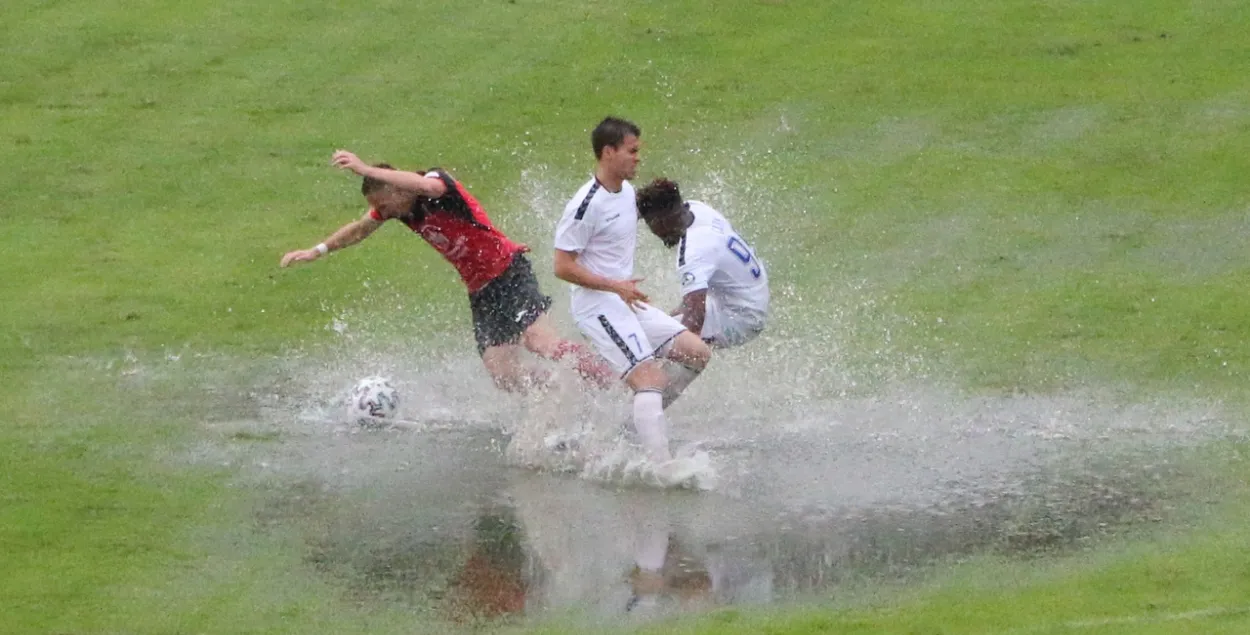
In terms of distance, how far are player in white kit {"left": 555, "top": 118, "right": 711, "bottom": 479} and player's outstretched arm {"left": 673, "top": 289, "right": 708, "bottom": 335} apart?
17cm

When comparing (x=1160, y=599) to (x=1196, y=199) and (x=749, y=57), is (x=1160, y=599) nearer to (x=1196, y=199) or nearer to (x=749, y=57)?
(x=1196, y=199)

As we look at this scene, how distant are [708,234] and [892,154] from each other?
656 centimetres

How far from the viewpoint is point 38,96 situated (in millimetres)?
19031

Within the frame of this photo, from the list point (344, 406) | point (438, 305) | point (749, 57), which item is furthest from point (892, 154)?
point (344, 406)

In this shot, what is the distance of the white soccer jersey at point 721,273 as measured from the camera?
37.3ft

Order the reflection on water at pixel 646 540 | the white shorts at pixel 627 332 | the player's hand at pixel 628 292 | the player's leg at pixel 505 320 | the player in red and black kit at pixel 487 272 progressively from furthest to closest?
1. the player's leg at pixel 505 320
2. the player in red and black kit at pixel 487 272
3. the white shorts at pixel 627 332
4. the player's hand at pixel 628 292
5. the reflection on water at pixel 646 540

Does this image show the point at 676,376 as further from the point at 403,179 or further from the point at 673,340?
the point at 403,179

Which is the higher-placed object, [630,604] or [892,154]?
[892,154]

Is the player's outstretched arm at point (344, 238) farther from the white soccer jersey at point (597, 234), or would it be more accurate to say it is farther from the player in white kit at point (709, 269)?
the player in white kit at point (709, 269)

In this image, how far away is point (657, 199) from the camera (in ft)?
37.3

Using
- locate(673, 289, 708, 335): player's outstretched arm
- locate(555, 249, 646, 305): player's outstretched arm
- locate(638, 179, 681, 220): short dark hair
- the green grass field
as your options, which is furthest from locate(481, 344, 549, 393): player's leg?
the green grass field

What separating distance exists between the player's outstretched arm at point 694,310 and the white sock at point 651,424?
80 centimetres

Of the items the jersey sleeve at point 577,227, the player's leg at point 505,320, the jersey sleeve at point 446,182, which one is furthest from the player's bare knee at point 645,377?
the jersey sleeve at point 446,182

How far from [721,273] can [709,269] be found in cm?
34
